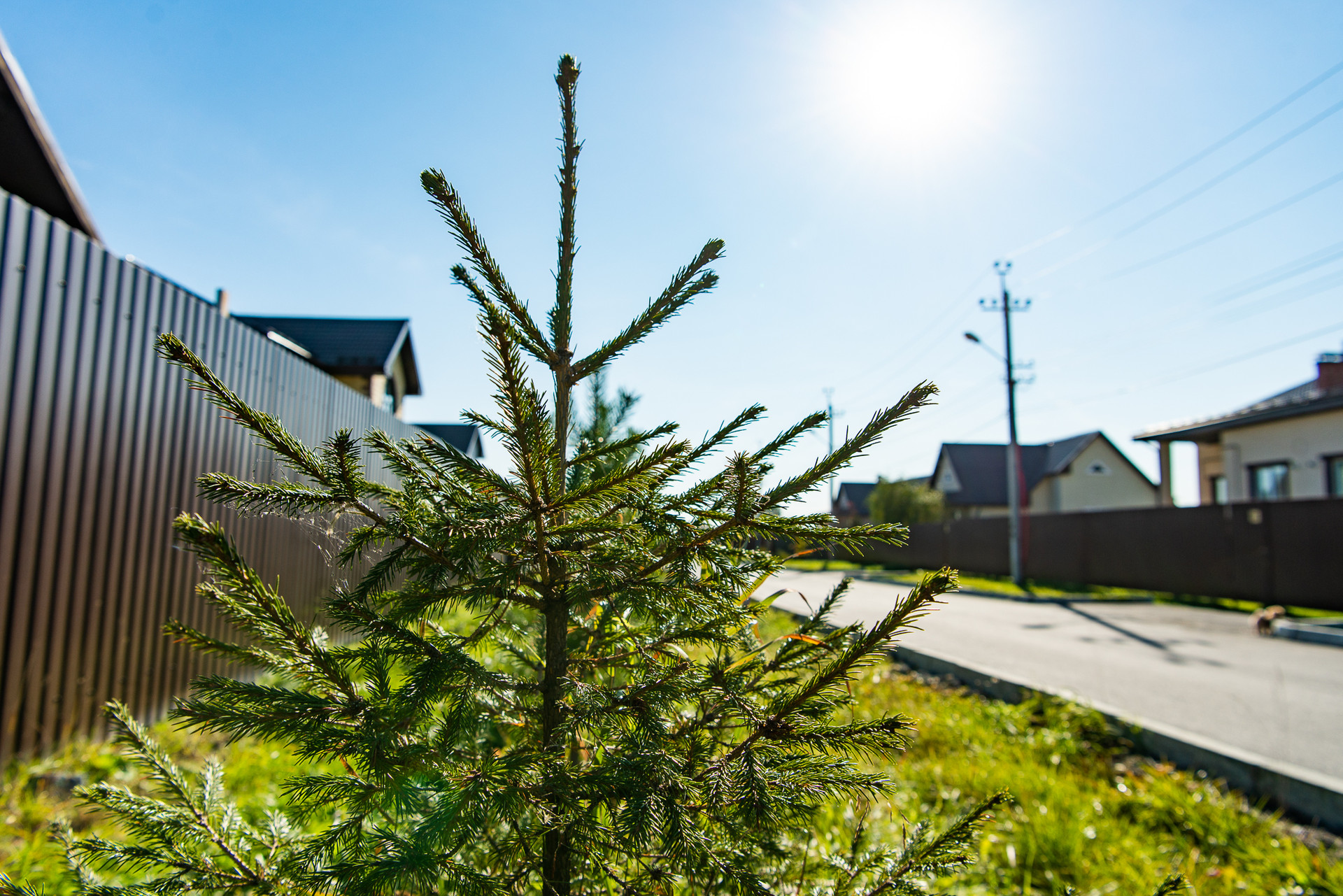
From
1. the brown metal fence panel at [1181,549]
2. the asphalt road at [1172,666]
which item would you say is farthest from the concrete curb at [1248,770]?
the brown metal fence panel at [1181,549]

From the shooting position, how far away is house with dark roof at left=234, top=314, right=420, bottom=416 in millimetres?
17094

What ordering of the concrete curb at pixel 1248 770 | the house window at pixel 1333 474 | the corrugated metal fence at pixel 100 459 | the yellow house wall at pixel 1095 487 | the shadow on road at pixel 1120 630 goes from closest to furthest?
the concrete curb at pixel 1248 770 → the corrugated metal fence at pixel 100 459 → the shadow on road at pixel 1120 630 → the house window at pixel 1333 474 → the yellow house wall at pixel 1095 487

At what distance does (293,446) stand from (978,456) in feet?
164

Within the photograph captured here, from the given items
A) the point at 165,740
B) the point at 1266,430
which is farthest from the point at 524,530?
the point at 1266,430

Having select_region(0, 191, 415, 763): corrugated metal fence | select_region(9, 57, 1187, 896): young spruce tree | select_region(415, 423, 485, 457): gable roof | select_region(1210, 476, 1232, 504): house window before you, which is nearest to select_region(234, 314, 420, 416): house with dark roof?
select_region(415, 423, 485, 457): gable roof

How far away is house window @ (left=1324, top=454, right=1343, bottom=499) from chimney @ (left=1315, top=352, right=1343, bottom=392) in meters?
3.87

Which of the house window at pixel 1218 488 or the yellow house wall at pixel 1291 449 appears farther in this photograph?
the house window at pixel 1218 488

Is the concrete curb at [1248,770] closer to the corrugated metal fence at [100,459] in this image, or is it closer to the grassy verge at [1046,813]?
the grassy verge at [1046,813]

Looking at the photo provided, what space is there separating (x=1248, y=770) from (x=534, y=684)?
456 centimetres

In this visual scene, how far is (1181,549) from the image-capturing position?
18.0 metres

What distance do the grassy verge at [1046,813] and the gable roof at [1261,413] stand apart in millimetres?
20467

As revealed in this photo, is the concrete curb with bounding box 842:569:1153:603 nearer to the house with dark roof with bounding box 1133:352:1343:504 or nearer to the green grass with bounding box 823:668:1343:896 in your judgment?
the house with dark roof with bounding box 1133:352:1343:504

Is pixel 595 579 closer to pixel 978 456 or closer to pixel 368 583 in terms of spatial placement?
pixel 368 583

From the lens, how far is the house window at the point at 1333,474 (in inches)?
746
